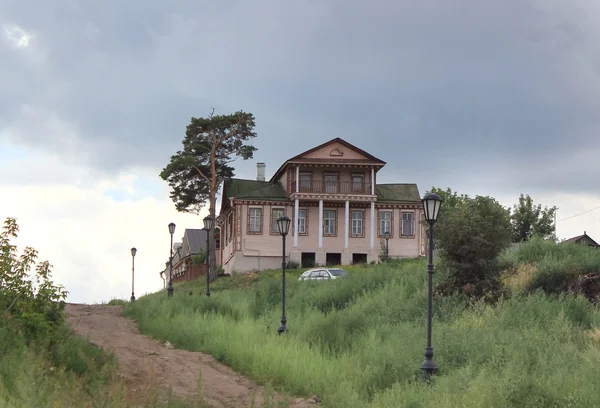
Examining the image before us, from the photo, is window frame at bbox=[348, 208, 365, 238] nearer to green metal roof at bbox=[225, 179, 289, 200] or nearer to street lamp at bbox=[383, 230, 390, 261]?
street lamp at bbox=[383, 230, 390, 261]

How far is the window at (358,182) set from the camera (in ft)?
176

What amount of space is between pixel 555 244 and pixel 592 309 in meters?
11.2

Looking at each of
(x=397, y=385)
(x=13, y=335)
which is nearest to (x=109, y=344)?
(x=13, y=335)

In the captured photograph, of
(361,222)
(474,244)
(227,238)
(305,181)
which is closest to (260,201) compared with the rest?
(305,181)

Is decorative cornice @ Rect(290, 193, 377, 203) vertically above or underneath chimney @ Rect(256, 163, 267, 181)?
underneath

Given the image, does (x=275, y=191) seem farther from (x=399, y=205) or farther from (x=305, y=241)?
(x=399, y=205)

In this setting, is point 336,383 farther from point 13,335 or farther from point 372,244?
point 372,244

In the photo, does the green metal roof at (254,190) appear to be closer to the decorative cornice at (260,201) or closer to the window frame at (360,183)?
the decorative cornice at (260,201)

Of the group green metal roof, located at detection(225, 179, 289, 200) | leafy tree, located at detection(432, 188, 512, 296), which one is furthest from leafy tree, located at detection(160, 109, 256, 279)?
leafy tree, located at detection(432, 188, 512, 296)

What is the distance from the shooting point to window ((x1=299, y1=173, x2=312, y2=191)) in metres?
53.2

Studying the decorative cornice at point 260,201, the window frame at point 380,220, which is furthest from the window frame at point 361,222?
the decorative cornice at point 260,201

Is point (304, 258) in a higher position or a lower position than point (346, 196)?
lower

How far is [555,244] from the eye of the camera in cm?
3225

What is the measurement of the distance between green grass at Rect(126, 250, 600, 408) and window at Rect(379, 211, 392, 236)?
2457 centimetres
